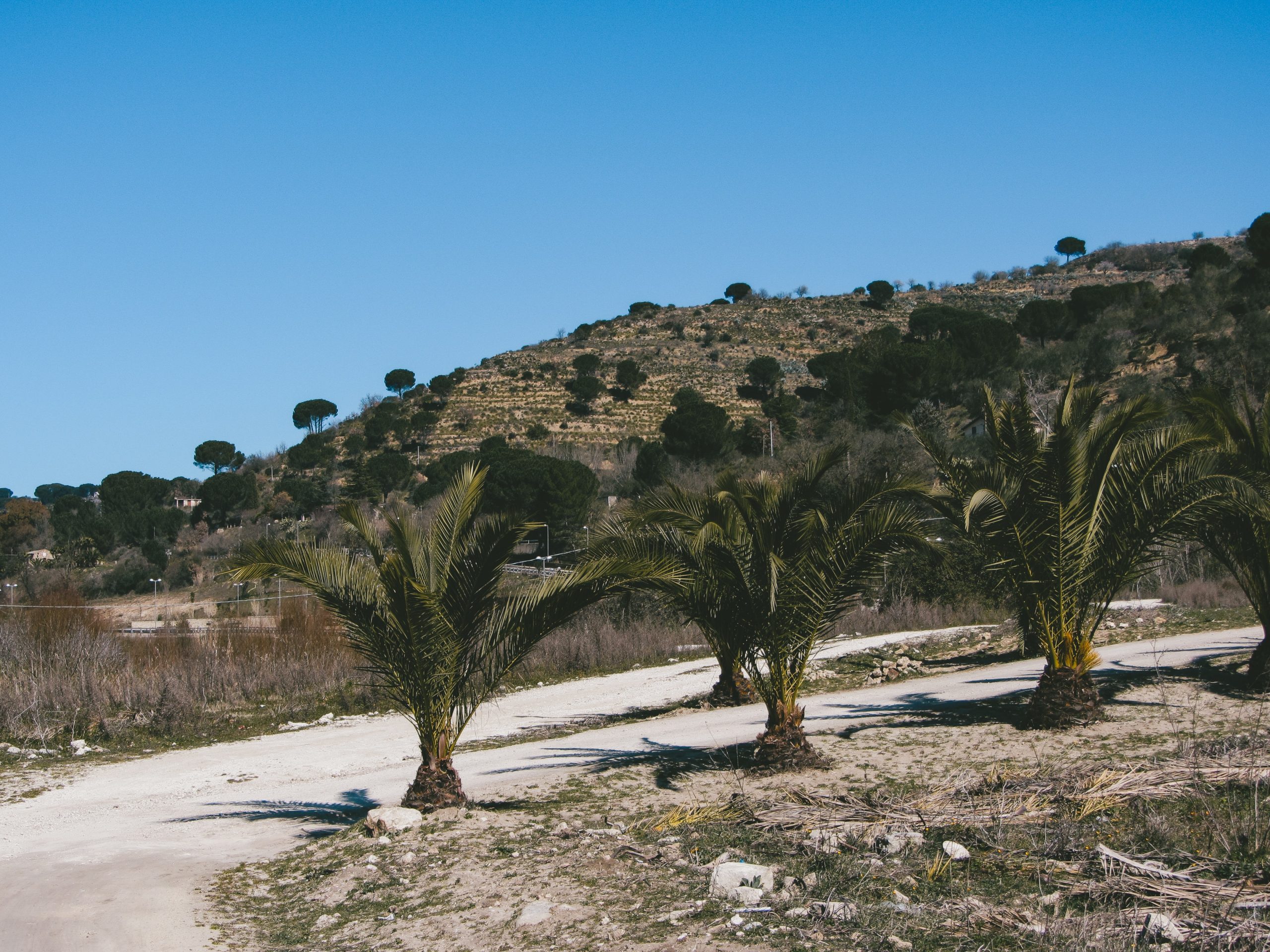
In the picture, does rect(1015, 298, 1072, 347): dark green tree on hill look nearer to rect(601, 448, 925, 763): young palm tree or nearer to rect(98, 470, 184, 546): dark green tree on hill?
rect(98, 470, 184, 546): dark green tree on hill

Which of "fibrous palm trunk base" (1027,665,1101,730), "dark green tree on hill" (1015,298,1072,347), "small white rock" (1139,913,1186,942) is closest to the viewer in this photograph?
"small white rock" (1139,913,1186,942)

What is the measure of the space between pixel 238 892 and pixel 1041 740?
8.09 meters

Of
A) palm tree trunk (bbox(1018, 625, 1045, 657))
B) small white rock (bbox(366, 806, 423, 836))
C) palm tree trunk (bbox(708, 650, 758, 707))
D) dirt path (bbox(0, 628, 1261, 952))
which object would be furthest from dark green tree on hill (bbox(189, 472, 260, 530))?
small white rock (bbox(366, 806, 423, 836))

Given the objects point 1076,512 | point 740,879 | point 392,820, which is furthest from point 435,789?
point 1076,512

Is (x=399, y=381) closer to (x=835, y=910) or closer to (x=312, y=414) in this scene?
(x=312, y=414)

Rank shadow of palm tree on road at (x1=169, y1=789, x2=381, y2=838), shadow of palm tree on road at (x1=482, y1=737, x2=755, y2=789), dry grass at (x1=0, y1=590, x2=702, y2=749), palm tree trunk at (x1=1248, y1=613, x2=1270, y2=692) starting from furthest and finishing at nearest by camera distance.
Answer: dry grass at (x1=0, y1=590, x2=702, y2=749) < palm tree trunk at (x1=1248, y1=613, x2=1270, y2=692) < shadow of palm tree on road at (x1=482, y1=737, x2=755, y2=789) < shadow of palm tree on road at (x1=169, y1=789, x2=381, y2=838)

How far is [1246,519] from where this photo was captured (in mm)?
13297

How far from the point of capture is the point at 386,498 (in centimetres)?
6262

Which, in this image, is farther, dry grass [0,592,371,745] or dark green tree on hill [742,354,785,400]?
dark green tree on hill [742,354,785,400]

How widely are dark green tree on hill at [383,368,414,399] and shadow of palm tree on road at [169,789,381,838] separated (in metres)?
81.6

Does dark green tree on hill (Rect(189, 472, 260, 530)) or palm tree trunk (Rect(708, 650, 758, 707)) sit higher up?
dark green tree on hill (Rect(189, 472, 260, 530))

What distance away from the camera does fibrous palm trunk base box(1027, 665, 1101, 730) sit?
12383mm

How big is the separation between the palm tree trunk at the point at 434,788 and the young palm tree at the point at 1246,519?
8892 millimetres

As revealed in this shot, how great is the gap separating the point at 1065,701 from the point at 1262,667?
10.7ft
